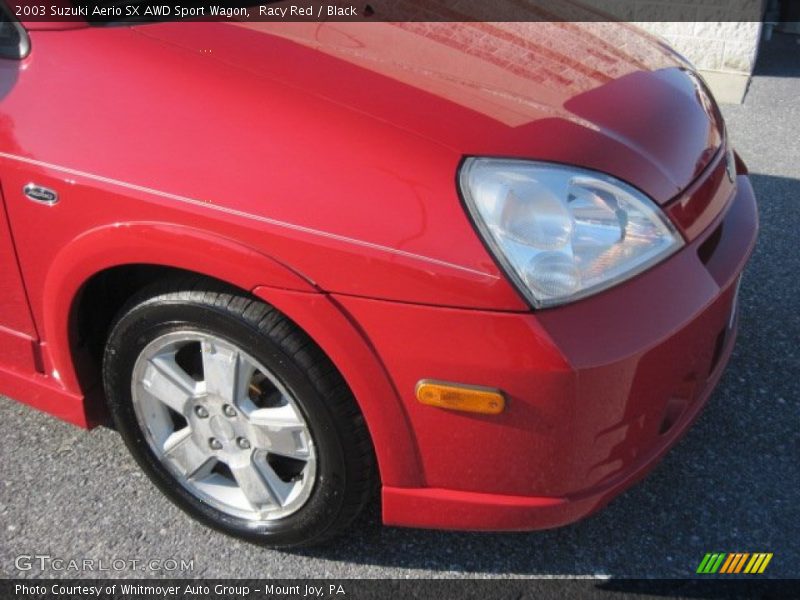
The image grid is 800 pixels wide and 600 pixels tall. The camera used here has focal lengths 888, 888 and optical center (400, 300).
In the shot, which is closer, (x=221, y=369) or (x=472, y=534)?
(x=221, y=369)

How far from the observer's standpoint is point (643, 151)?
1.99m

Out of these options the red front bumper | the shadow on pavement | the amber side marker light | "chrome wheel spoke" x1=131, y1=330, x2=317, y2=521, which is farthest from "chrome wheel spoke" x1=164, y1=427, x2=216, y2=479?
the shadow on pavement

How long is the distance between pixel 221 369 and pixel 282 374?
0.18m

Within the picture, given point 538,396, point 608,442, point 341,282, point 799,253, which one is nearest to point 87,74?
point 341,282

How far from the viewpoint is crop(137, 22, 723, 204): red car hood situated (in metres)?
1.85

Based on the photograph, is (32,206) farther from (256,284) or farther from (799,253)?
(799,253)

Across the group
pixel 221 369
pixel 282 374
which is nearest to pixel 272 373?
pixel 282 374

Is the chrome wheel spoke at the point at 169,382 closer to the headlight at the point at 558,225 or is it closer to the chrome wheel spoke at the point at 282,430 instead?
the chrome wheel spoke at the point at 282,430

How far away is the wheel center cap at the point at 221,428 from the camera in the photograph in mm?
2104

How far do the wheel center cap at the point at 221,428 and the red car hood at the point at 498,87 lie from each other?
80cm

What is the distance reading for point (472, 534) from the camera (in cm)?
231

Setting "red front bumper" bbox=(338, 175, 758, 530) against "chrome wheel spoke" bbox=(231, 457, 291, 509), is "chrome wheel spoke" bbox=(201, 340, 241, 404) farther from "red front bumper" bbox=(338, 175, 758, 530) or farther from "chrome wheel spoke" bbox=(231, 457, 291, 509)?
"red front bumper" bbox=(338, 175, 758, 530)

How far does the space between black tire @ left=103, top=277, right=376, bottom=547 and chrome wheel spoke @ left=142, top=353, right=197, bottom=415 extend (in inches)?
1.9

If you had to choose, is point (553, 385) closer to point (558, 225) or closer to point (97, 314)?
point (558, 225)
